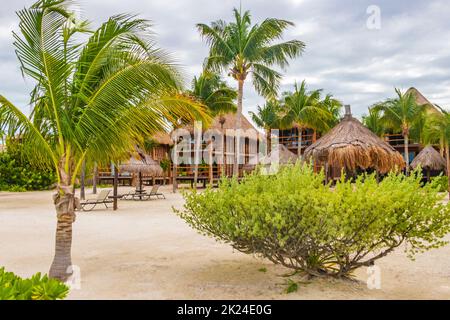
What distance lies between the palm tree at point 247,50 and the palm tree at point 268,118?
1124 centimetres

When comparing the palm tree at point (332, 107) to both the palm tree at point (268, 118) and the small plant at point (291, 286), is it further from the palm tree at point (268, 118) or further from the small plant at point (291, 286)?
the small plant at point (291, 286)

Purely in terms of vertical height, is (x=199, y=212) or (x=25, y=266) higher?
(x=199, y=212)

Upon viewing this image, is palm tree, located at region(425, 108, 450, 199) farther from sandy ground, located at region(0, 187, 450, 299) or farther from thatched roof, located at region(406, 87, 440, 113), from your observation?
sandy ground, located at region(0, 187, 450, 299)

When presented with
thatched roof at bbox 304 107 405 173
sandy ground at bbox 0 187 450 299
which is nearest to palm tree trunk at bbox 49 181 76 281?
sandy ground at bbox 0 187 450 299

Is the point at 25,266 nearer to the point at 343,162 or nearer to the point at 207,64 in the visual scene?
the point at 343,162

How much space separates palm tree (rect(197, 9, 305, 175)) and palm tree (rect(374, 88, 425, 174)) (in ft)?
35.4

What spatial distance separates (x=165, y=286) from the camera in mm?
5055

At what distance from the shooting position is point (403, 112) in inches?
1017

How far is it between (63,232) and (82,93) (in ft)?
6.02

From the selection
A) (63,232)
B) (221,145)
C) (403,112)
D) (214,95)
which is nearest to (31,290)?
(63,232)

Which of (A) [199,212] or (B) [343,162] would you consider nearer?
(A) [199,212]

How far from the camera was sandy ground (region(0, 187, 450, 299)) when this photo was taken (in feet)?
15.7
